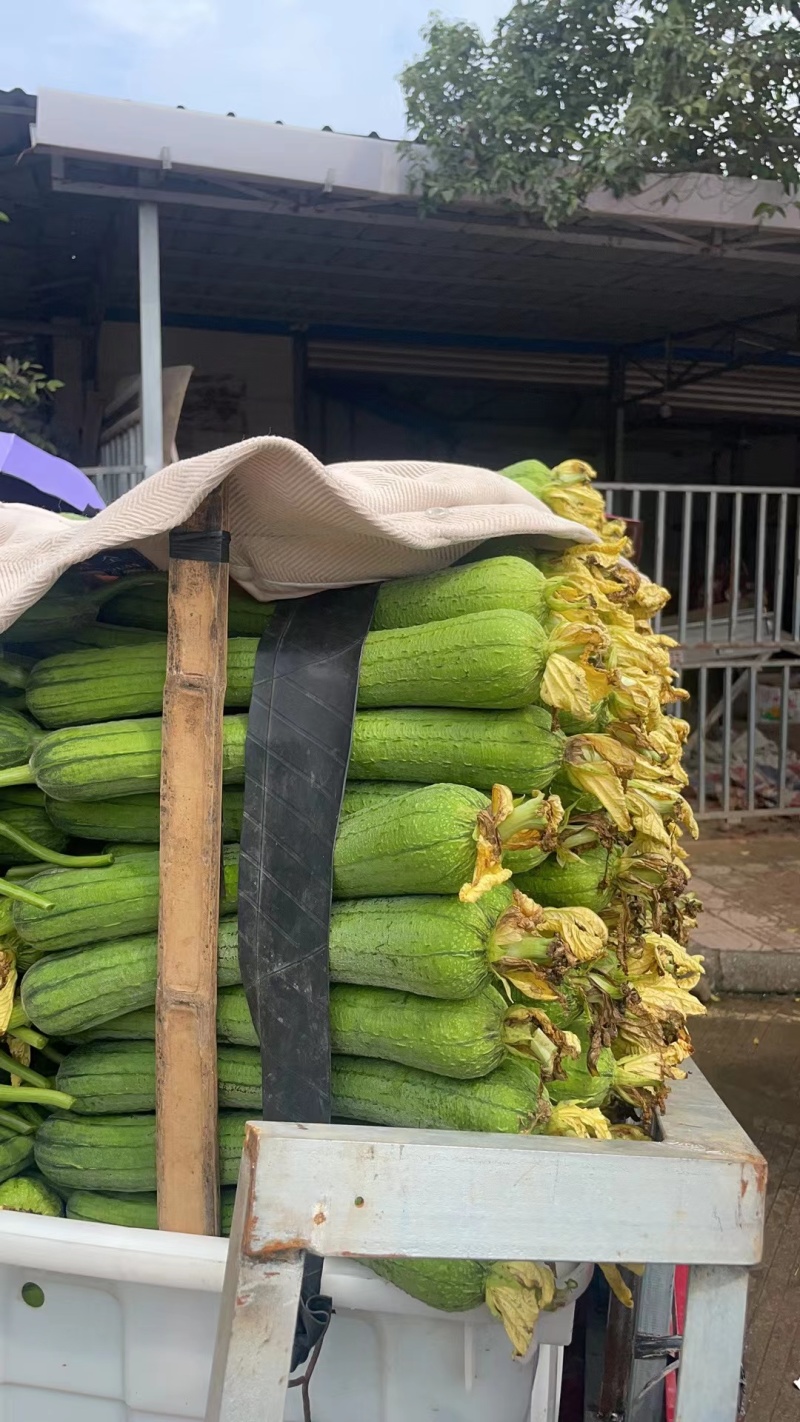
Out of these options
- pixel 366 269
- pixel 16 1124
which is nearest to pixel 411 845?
pixel 16 1124

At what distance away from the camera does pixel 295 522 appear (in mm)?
1543

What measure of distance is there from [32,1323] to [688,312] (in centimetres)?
1003

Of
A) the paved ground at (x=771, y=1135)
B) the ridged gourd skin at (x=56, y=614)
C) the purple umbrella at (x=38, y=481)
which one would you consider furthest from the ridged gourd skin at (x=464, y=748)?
the paved ground at (x=771, y=1135)

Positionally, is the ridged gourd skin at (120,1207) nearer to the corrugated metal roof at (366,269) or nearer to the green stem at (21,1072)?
the green stem at (21,1072)

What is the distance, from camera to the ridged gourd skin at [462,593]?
168 cm

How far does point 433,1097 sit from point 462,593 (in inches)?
31.2

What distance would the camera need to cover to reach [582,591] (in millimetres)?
1770

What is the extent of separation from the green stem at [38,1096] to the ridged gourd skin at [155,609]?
2.59 feet

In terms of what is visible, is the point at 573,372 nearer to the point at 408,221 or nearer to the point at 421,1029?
the point at 408,221

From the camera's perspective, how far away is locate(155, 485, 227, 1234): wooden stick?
4.83ft

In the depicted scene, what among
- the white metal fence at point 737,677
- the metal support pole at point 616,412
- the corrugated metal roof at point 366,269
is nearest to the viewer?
the corrugated metal roof at point 366,269

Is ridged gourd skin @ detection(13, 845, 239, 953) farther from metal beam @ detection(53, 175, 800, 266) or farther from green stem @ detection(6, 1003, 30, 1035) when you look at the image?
metal beam @ detection(53, 175, 800, 266)

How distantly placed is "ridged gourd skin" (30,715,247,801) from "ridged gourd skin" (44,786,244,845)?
4 cm

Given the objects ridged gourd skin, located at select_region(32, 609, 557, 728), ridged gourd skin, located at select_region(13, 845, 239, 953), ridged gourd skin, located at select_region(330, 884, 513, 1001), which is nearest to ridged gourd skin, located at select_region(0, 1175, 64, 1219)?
ridged gourd skin, located at select_region(13, 845, 239, 953)
